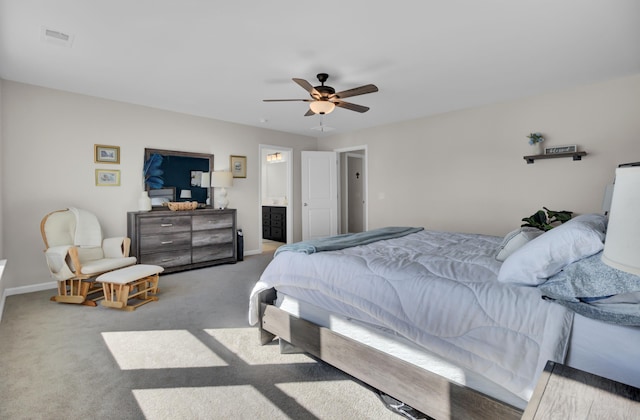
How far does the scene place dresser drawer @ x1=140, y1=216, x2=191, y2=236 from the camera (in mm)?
4172

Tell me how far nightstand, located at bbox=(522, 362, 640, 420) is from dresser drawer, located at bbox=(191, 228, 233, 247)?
14.9 feet

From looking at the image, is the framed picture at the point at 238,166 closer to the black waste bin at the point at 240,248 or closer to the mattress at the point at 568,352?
the black waste bin at the point at 240,248

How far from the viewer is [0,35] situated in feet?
8.41

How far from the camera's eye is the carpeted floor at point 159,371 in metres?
1.62

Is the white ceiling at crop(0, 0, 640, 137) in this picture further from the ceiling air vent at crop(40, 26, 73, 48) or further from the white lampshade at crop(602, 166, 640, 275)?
the white lampshade at crop(602, 166, 640, 275)

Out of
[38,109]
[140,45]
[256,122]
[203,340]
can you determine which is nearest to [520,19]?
[140,45]

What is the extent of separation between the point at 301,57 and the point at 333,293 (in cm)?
228

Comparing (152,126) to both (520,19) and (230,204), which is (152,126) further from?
(520,19)

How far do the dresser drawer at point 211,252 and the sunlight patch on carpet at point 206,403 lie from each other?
3011mm

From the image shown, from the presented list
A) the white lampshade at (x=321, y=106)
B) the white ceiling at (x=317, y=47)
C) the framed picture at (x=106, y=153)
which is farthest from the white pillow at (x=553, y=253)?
the framed picture at (x=106, y=153)

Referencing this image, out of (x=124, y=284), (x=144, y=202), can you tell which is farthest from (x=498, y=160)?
(x=144, y=202)

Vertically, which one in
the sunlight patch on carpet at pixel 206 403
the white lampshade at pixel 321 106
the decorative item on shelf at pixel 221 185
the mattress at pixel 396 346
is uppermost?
the white lampshade at pixel 321 106

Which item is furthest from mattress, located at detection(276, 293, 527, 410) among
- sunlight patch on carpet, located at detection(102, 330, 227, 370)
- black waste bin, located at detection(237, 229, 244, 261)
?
black waste bin, located at detection(237, 229, 244, 261)

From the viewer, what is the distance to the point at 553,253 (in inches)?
52.7
